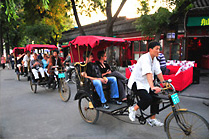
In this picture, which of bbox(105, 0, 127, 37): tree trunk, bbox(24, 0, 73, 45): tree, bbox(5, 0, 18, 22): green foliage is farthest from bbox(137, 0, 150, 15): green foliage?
bbox(24, 0, 73, 45): tree

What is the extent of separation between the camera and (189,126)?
284 centimetres

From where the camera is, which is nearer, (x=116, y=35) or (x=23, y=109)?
(x=23, y=109)

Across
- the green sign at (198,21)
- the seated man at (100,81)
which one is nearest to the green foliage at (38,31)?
the green sign at (198,21)

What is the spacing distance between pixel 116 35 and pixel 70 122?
48.3 ft

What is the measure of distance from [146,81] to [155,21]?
8.11m

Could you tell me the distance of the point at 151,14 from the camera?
1100cm

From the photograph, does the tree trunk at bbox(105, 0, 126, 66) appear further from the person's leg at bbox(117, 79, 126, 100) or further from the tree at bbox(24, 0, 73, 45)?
the tree at bbox(24, 0, 73, 45)

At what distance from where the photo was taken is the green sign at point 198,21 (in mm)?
9812

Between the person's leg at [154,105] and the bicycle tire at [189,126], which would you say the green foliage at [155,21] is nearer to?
the person's leg at [154,105]

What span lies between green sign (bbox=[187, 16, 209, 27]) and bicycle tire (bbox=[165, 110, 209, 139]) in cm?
878

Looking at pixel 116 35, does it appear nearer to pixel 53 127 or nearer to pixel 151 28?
pixel 151 28

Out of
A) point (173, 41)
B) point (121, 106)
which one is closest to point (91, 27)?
point (173, 41)

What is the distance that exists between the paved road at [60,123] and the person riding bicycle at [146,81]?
0.58 meters

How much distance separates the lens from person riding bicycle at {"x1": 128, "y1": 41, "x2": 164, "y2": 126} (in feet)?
10.2
